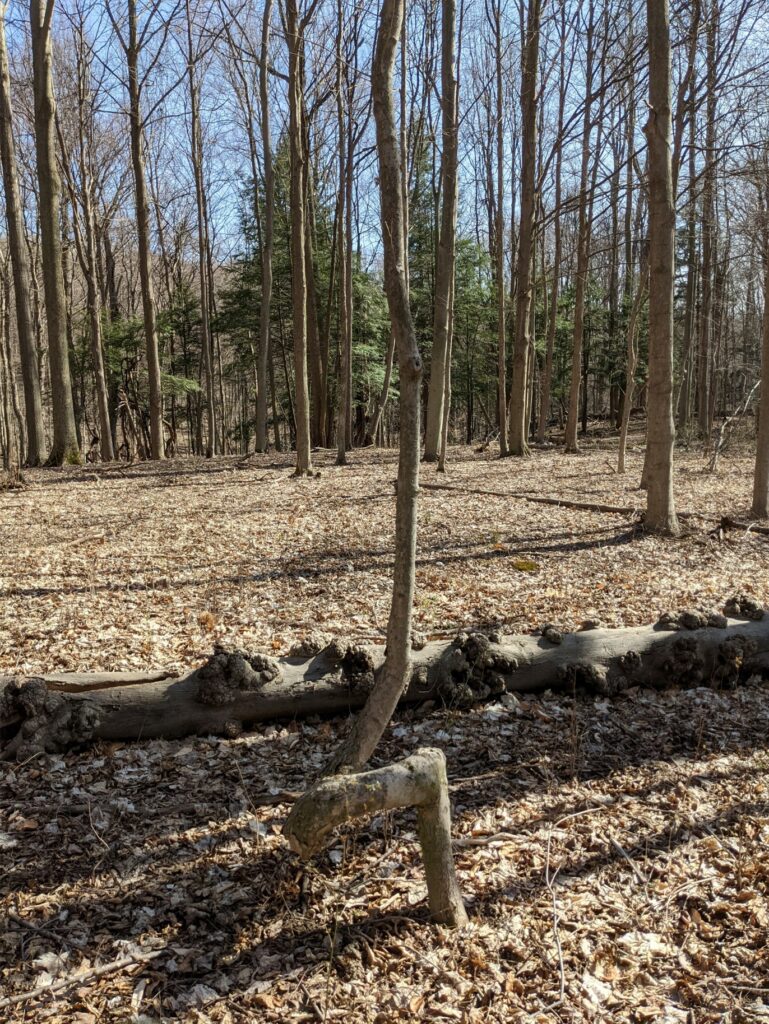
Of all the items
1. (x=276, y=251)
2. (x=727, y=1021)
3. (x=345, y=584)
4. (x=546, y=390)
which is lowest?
(x=727, y=1021)

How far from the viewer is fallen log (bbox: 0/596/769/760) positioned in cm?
365

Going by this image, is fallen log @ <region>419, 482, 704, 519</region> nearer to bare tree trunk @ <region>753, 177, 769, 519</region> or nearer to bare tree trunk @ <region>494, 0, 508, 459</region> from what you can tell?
bare tree trunk @ <region>753, 177, 769, 519</region>

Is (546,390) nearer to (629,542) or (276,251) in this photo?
(276,251)

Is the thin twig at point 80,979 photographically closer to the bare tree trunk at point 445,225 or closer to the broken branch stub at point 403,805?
the broken branch stub at point 403,805

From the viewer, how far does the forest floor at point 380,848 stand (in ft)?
7.63

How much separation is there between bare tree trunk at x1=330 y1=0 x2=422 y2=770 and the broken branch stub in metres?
0.61

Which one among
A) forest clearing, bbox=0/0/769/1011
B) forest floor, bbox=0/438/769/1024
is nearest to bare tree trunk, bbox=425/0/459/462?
forest clearing, bbox=0/0/769/1011

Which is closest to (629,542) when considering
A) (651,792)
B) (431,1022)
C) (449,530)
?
(449,530)

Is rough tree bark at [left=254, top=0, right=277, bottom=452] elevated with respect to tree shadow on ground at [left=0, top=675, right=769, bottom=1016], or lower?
elevated

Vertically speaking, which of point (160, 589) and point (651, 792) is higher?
point (160, 589)

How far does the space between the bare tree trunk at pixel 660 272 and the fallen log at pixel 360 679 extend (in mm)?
3443

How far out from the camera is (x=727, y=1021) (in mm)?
2227

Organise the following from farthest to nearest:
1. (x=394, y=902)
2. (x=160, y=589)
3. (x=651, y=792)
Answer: (x=160, y=589) → (x=651, y=792) → (x=394, y=902)

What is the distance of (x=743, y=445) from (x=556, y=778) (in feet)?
60.0
